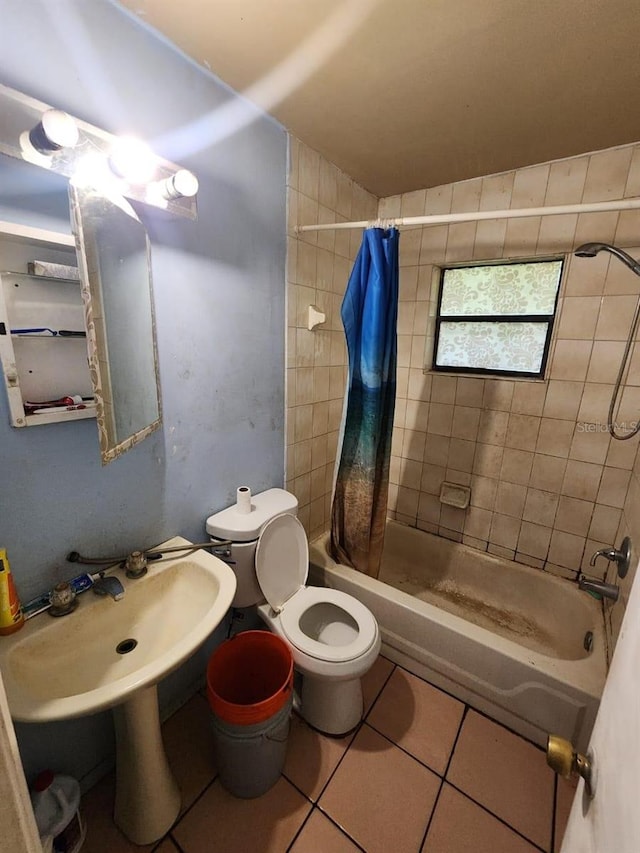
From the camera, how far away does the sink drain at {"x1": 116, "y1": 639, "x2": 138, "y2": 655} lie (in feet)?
3.38

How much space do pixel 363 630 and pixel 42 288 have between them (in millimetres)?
1527

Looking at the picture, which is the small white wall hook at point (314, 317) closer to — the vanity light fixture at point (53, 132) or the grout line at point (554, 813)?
the vanity light fixture at point (53, 132)

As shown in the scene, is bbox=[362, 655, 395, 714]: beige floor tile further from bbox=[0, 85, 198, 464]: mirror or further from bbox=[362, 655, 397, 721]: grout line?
bbox=[0, 85, 198, 464]: mirror

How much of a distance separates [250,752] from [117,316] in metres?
1.41

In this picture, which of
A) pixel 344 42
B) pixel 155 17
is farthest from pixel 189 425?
pixel 344 42

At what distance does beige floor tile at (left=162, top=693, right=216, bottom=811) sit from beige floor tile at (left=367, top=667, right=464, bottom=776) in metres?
0.65

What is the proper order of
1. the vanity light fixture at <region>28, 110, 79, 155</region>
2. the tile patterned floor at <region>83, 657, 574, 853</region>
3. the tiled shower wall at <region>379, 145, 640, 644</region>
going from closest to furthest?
the vanity light fixture at <region>28, 110, 79, 155</region> → the tile patterned floor at <region>83, 657, 574, 853</region> → the tiled shower wall at <region>379, 145, 640, 644</region>

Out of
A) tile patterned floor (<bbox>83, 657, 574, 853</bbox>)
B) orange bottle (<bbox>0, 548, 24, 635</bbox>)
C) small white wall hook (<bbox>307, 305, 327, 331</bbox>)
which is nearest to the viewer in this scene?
orange bottle (<bbox>0, 548, 24, 635</bbox>)

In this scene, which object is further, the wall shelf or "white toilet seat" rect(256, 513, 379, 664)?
"white toilet seat" rect(256, 513, 379, 664)

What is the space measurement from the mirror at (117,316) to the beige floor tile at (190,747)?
120 cm

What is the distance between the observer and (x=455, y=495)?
2.12m

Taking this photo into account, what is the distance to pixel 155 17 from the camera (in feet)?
3.23

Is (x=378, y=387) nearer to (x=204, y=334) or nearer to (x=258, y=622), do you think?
(x=204, y=334)

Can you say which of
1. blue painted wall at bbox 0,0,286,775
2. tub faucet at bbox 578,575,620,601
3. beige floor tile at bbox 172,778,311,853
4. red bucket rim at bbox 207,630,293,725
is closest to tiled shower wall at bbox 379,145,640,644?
tub faucet at bbox 578,575,620,601
